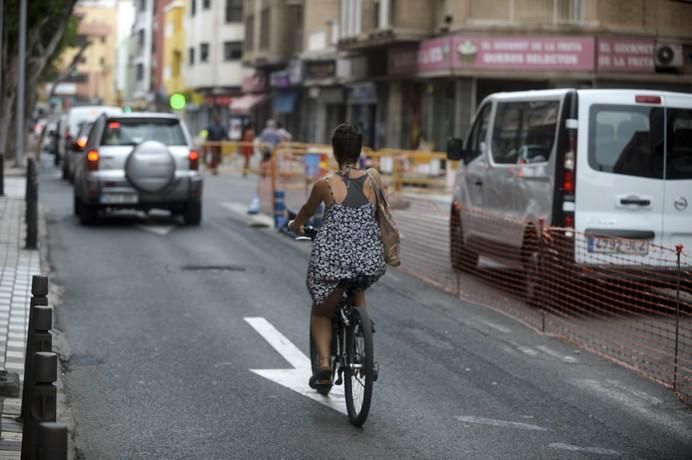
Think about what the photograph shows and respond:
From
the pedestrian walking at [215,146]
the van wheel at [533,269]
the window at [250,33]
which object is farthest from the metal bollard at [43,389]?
the window at [250,33]

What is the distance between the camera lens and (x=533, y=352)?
34.9 ft

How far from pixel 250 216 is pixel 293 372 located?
1512cm

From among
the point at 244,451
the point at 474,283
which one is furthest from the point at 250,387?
the point at 474,283

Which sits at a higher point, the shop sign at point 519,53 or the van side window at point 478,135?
the shop sign at point 519,53

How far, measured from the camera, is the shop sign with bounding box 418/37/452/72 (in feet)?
124

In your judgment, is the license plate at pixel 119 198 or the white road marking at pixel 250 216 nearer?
the license plate at pixel 119 198

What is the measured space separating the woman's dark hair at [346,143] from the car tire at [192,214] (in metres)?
13.6

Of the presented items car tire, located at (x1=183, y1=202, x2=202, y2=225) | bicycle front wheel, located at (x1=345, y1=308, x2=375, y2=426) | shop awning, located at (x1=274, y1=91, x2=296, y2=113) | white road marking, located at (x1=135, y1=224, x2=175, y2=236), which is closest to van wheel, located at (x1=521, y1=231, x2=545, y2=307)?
bicycle front wheel, located at (x1=345, y1=308, x2=375, y2=426)

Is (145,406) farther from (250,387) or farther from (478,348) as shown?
(478,348)

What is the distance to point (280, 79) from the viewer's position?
200 feet

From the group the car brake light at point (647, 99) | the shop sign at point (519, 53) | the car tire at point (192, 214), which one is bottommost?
the car tire at point (192, 214)

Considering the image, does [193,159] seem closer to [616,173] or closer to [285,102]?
[616,173]

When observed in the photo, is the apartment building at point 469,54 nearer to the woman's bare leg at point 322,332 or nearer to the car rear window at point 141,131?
the car rear window at point 141,131

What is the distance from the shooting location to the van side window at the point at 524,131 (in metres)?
13.4
